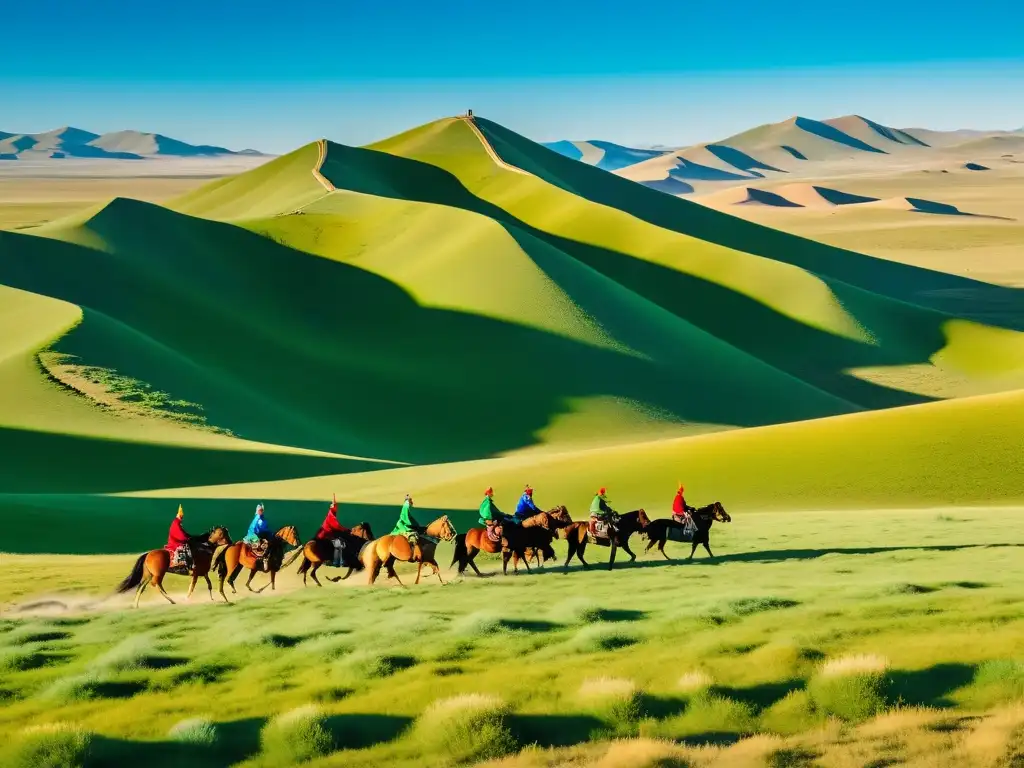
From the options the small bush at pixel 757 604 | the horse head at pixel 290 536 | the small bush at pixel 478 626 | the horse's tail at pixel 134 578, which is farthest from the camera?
the horse head at pixel 290 536

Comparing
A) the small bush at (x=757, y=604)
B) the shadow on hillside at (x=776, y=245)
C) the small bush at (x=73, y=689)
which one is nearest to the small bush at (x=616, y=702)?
the small bush at (x=757, y=604)

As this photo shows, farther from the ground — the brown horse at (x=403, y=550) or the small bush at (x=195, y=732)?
the brown horse at (x=403, y=550)

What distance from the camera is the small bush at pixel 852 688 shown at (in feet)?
50.4

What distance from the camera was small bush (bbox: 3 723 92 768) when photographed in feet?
45.8

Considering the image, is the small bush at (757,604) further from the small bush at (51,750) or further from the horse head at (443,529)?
the small bush at (51,750)

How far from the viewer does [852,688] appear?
1572 centimetres

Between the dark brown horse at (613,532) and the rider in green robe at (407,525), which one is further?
the dark brown horse at (613,532)

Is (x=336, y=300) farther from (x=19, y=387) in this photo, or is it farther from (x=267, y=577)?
(x=267, y=577)

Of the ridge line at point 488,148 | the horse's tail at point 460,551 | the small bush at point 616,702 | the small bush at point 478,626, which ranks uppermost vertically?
the ridge line at point 488,148

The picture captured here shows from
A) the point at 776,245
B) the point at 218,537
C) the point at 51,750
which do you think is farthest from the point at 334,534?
the point at 776,245

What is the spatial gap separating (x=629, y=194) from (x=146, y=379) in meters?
115

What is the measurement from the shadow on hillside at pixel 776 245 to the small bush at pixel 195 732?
118 meters

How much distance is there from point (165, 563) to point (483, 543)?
22.0 ft

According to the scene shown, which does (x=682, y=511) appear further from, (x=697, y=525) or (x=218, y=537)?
(x=218, y=537)
